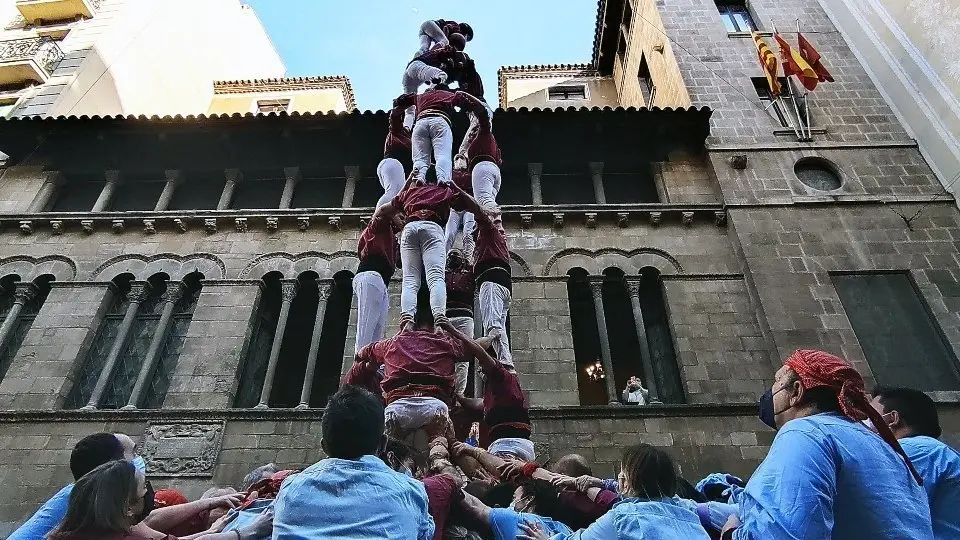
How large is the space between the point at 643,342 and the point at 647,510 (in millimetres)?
8805

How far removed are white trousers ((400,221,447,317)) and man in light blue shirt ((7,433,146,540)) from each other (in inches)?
93.9

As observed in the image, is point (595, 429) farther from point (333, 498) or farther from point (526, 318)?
point (333, 498)

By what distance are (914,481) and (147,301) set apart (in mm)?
13286

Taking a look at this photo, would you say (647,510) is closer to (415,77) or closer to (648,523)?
(648,523)

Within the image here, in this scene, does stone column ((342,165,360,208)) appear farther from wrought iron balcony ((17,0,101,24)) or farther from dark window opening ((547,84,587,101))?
wrought iron balcony ((17,0,101,24))

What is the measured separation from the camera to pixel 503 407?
5211mm

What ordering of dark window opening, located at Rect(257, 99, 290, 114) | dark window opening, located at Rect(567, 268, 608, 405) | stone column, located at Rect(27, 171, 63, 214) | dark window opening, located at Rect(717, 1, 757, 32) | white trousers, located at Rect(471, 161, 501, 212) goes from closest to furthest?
white trousers, located at Rect(471, 161, 501, 212)
dark window opening, located at Rect(567, 268, 608, 405)
stone column, located at Rect(27, 171, 63, 214)
dark window opening, located at Rect(717, 1, 757, 32)
dark window opening, located at Rect(257, 99, 290, 114)

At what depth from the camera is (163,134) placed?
1456cm

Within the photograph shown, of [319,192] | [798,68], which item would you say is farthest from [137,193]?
[798,68]

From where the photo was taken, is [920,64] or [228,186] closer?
[920,64]

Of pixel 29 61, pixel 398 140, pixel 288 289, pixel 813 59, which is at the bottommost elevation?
pixel 398 140

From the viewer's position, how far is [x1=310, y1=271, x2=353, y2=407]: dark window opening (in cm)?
1262

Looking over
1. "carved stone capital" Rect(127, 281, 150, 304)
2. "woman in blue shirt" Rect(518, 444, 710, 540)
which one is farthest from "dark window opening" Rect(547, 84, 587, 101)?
"woman in blue shirt" Rect(518, 444, 710, 540)

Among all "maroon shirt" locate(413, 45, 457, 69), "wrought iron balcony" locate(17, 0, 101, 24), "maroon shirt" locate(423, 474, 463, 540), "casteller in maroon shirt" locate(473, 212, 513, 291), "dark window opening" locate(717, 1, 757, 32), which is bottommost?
"maroon shirt" locate(423, 474, 463, 540)
